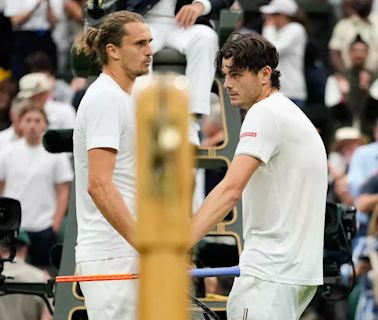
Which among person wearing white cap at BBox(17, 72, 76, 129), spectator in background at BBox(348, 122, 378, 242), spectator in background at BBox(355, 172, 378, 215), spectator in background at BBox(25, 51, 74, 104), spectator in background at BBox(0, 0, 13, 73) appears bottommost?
Answer: spectator in background at BBox(355, 172, 378, 215)

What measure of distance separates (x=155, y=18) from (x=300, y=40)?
18.9 feet

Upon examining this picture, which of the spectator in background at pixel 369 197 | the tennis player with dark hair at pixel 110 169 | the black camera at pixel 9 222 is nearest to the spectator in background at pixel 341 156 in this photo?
the spectator in background at pixel 369 197

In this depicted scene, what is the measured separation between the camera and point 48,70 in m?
15.5

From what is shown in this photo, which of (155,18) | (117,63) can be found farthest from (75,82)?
(117,63)

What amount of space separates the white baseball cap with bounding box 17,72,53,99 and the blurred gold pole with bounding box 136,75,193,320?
10.6m

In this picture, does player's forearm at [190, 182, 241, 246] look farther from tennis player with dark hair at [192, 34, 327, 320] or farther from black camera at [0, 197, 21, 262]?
black camera at [0, 197, 21, 262]

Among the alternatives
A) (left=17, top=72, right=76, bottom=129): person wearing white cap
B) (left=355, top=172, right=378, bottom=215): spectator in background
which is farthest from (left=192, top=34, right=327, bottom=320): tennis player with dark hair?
(left=17, top=72, right=76, bottom=129): person wearing white cap

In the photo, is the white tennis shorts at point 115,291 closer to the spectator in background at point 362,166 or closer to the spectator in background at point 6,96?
the spectator in background at point 362,166

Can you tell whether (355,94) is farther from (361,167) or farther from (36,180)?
(36,180)

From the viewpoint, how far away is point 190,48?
32.8ft

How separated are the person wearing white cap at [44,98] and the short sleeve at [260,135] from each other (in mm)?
7646

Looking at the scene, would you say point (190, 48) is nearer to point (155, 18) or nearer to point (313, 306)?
point (155, 18)

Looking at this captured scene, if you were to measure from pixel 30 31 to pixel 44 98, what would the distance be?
164 cm

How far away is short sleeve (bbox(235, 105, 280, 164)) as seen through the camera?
6898 millimetres
